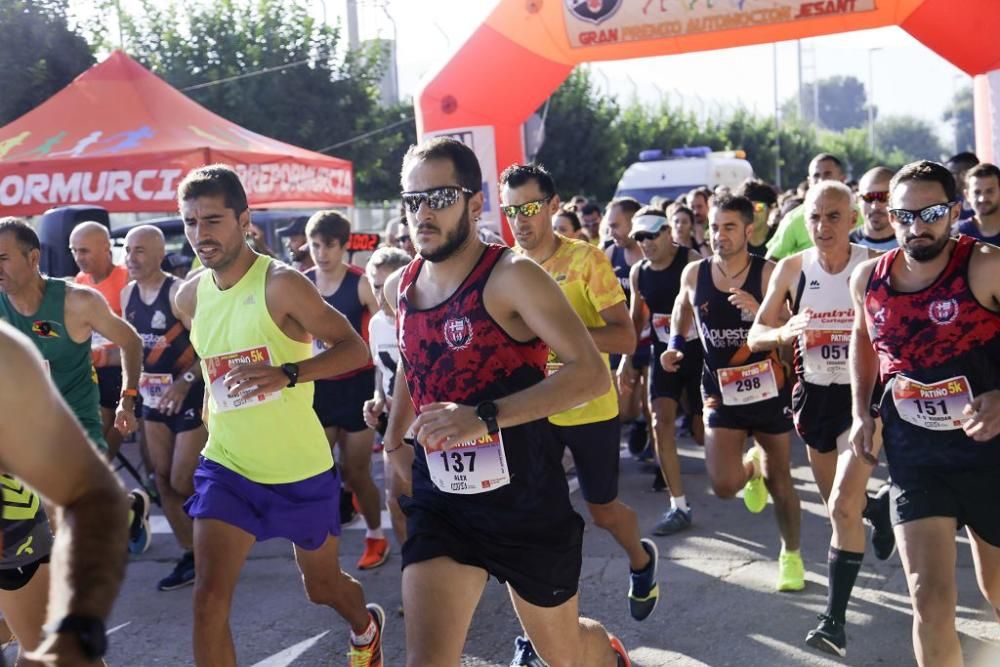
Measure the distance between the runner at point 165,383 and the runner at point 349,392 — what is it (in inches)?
28.4

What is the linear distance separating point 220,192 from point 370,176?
81.1ft

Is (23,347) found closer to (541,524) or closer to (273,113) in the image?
(541,524)

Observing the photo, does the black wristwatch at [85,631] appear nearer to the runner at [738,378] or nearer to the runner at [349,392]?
the runner at [738,378]

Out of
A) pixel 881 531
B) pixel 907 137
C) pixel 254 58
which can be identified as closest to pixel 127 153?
pixel 881 531

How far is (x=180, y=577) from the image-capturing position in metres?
6.23

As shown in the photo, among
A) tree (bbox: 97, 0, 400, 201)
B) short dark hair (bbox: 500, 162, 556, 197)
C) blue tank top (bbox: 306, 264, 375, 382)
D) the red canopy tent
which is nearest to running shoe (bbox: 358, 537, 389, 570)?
blue tank top (bbox: 306, 264, 375, 382)

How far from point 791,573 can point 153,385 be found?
358 cm

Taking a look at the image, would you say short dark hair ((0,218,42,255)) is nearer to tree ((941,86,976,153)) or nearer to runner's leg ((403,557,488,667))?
runner's leg ((403,557,488,667))

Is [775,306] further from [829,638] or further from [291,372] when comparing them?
[291,372]

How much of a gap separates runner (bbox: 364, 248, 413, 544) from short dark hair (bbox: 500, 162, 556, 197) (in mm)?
1251

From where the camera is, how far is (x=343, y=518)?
7.45 metres

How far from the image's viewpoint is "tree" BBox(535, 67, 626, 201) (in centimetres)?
3766

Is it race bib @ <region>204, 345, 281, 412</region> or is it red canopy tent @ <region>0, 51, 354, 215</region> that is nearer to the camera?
race bib @ <region>204, 345, 281, 412</region>

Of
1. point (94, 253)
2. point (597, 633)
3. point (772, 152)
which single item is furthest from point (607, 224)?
point (772, 152)
